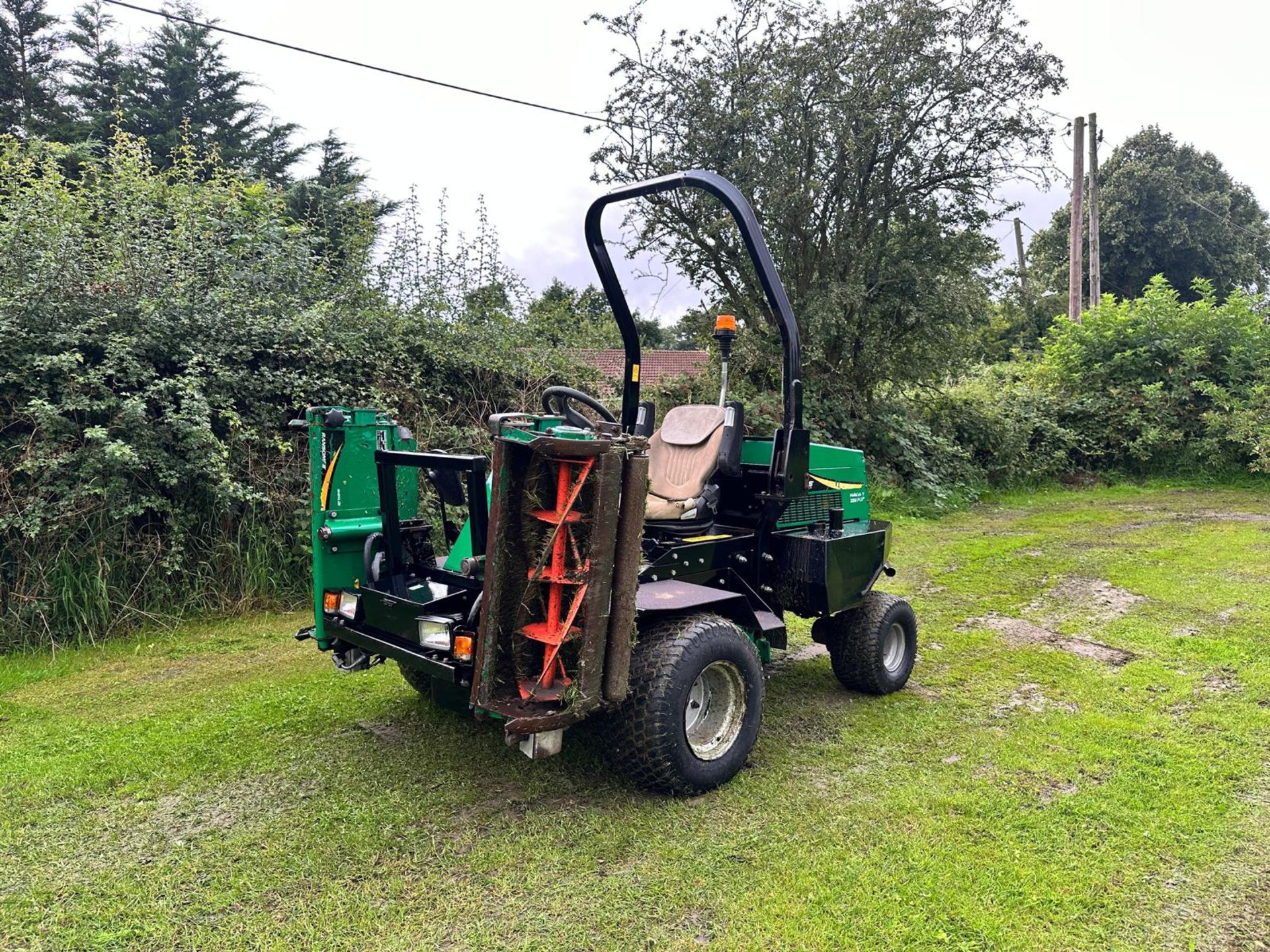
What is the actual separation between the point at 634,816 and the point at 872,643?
1.79 meters

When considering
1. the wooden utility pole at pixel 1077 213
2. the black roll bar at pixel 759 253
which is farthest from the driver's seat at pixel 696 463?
the wooden utility pole at pixel 1077 213

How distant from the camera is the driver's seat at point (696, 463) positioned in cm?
395

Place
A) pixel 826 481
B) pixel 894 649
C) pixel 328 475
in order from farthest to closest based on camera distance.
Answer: pixel 894 649
pixel 826 481
pixel 328 475

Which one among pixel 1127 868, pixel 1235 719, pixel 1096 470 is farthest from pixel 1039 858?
pixel 1096 470

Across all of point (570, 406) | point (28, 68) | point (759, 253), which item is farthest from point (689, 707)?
point (28, 68)

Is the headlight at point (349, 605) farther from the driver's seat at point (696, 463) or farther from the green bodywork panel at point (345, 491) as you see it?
the driver's seat at point (696, 463)

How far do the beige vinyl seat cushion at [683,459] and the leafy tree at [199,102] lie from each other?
16.9 meters

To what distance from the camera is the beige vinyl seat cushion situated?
395 centimetres

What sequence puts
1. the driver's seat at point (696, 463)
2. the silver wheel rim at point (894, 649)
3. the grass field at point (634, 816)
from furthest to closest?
the silver wheel rim at point (894, 649)
the driver's seat at point (696, 463)
the grass field at point (634, 816)

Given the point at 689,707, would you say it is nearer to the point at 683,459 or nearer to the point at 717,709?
the point at 717,709

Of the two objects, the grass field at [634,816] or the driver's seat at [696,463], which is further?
the driver's seat at [696,463]

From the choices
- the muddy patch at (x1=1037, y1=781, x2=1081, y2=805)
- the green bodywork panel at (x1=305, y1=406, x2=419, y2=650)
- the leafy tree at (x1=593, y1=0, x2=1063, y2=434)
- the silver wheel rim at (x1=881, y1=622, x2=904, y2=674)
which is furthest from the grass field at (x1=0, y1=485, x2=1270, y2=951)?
the leafy tree at (x1=593, y1=0, x2=1063, y2=434)

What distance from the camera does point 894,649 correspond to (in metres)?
4.50

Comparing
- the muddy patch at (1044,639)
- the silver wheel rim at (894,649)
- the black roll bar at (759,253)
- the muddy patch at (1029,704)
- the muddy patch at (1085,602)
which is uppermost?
the black roll bar at (759,253)
